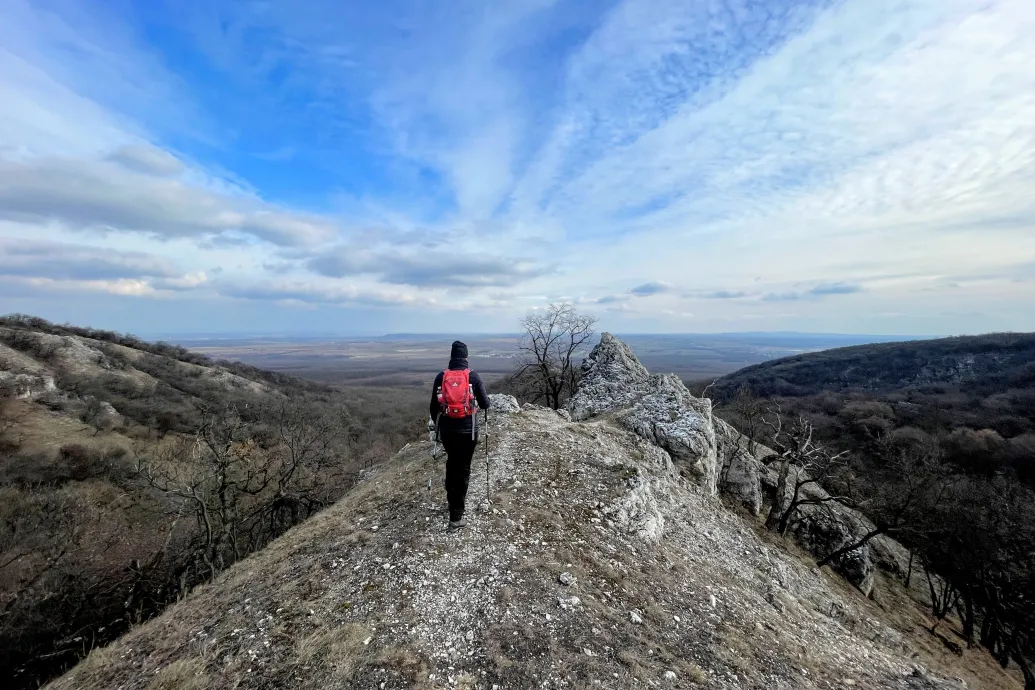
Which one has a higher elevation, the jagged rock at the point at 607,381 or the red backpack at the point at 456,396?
the red backpack at the point at 456,396

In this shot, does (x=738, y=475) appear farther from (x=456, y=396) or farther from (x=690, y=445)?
(x=456, y=396)

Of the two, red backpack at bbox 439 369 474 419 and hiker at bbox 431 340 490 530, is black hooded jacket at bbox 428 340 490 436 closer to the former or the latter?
hiker at bbox 431 340 490 530

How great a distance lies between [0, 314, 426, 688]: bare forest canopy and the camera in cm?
1672

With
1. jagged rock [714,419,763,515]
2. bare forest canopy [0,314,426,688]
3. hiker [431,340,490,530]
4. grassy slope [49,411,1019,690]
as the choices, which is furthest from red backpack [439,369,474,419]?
jagged rock [714,419,763,515]

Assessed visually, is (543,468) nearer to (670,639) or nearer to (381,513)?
(381,513)

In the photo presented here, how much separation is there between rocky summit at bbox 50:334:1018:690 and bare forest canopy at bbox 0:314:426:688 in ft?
21.5

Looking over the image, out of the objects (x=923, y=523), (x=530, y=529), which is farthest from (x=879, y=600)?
(x=530, y=529)

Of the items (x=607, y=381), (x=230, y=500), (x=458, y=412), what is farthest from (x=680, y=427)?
(x=230, y=500)

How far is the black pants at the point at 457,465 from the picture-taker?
8570 millimetres

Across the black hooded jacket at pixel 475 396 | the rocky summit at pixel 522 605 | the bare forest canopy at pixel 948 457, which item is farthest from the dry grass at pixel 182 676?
the bare forest canopy at pixel 948 457

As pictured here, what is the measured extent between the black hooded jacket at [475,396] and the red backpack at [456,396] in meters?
0.12

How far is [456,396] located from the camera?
28.0 feet

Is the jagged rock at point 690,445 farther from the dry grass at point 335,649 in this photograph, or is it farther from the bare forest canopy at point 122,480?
the bare forest canopy at point 122,480

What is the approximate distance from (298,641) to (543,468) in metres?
7.85
